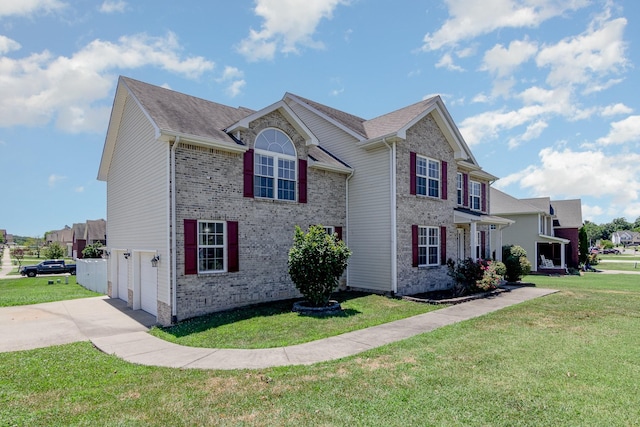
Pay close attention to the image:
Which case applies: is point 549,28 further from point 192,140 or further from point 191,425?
point 191,425

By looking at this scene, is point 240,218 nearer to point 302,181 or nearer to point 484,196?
point 302,181

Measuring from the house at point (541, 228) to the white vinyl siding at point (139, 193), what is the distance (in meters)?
27.6

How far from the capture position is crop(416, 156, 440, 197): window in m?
15.7

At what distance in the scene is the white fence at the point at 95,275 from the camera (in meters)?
18.5

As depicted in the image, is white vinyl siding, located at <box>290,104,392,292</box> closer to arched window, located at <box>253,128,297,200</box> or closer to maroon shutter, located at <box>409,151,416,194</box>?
maroon shutter, located at <box>409,151,416,194</box>

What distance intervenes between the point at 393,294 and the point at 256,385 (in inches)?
364

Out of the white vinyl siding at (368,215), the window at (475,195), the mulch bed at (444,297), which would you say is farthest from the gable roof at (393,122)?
the mulch bed at (444,297)

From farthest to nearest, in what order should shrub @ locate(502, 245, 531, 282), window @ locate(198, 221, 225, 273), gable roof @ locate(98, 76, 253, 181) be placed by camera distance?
shrub @ locate(502, 245, 531, 282) → window @ locate(198, 221, 225, 273) → gable roof @ locate(98, 76, 253, 181)

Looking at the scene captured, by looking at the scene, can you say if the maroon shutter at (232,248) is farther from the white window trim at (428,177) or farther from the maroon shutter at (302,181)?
the white window trim at (428,177)

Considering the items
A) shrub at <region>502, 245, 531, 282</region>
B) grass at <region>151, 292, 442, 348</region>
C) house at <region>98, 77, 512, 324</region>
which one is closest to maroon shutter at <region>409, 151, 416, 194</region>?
house at <region>98, 77, 512, 324</region>

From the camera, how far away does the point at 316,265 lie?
11.3 m

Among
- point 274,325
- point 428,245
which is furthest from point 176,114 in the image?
point 428,245

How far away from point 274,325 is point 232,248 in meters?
3.25

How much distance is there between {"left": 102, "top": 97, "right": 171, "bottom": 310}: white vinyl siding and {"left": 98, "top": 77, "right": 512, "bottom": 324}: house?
63 mm
